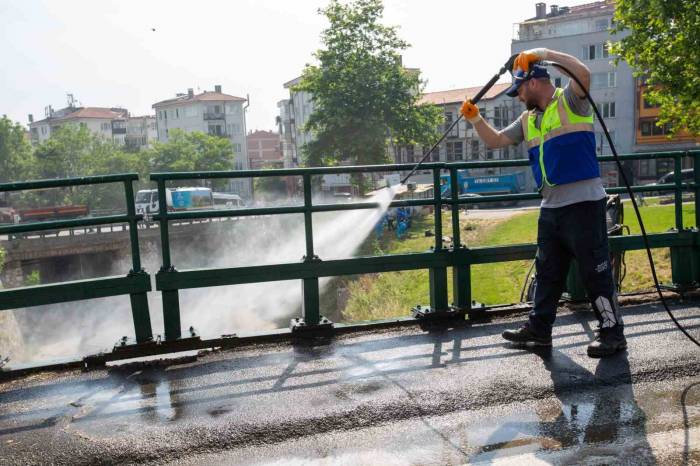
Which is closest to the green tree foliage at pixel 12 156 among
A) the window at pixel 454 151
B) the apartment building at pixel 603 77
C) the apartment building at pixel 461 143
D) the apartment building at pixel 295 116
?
the apartment building at pixel 295 116

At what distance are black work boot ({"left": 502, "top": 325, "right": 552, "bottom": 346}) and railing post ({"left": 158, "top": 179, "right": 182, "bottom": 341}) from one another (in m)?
2.73

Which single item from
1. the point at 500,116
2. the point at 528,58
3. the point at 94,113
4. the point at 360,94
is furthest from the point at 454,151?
the point at 94,113

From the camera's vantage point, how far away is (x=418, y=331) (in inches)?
238

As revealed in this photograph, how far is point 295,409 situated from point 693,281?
481cm

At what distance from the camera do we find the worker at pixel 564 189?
15.5 feet

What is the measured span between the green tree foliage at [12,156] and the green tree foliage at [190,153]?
603 inches

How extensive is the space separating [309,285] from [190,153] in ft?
266

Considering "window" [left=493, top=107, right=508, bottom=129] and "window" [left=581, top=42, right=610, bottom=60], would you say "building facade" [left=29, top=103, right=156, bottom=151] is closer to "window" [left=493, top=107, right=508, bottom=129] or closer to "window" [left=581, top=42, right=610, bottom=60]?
"window" [left=493, top=107, right=508, bottom=129]

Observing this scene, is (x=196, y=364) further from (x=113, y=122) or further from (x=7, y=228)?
(x=113, y=122)

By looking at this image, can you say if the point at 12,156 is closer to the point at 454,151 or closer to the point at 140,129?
the point at 140,129

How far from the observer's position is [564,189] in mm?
4941

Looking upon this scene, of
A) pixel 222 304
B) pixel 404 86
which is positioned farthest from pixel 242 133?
pixel 222 304

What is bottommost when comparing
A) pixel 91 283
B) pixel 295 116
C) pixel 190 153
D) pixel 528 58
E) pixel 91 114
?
pixel 91 283

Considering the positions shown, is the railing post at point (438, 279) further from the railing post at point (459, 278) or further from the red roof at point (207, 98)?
the red roof at point (207, 98)
